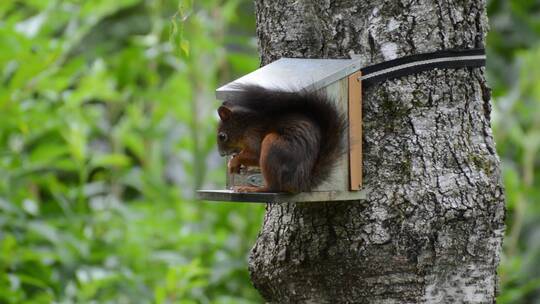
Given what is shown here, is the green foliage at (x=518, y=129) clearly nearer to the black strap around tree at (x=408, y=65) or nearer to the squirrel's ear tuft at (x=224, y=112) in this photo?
the black strap around tree at (x=408, y=65)

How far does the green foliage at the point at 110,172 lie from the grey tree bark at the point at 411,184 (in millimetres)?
1286

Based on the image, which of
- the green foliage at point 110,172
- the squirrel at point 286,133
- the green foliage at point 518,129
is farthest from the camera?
the green foliage at point 518,129

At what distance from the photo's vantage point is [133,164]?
17.5 ft

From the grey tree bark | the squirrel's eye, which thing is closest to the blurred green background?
the squirrel's eye

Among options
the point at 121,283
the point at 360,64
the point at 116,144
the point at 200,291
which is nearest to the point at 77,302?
the point at 121,283

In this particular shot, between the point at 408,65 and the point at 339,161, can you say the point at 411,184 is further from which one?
the point at 408,65

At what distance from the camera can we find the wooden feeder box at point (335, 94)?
2152 millimetres

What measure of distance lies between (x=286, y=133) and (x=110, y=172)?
2.44 metres

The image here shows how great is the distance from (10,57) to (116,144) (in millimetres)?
975

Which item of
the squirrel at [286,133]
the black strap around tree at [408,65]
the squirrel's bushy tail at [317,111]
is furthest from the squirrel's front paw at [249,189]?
the black strap around tree at [408,65]

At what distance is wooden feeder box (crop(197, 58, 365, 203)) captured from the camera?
215cm

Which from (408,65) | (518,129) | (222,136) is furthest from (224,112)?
(518,129)

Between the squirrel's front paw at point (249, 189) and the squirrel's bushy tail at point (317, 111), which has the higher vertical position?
the squirrel's bushy tail at point (317, 111)

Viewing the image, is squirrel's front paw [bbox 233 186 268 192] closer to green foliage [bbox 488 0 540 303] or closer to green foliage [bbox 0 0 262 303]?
green foliage [bbox 0 0 262 303]
